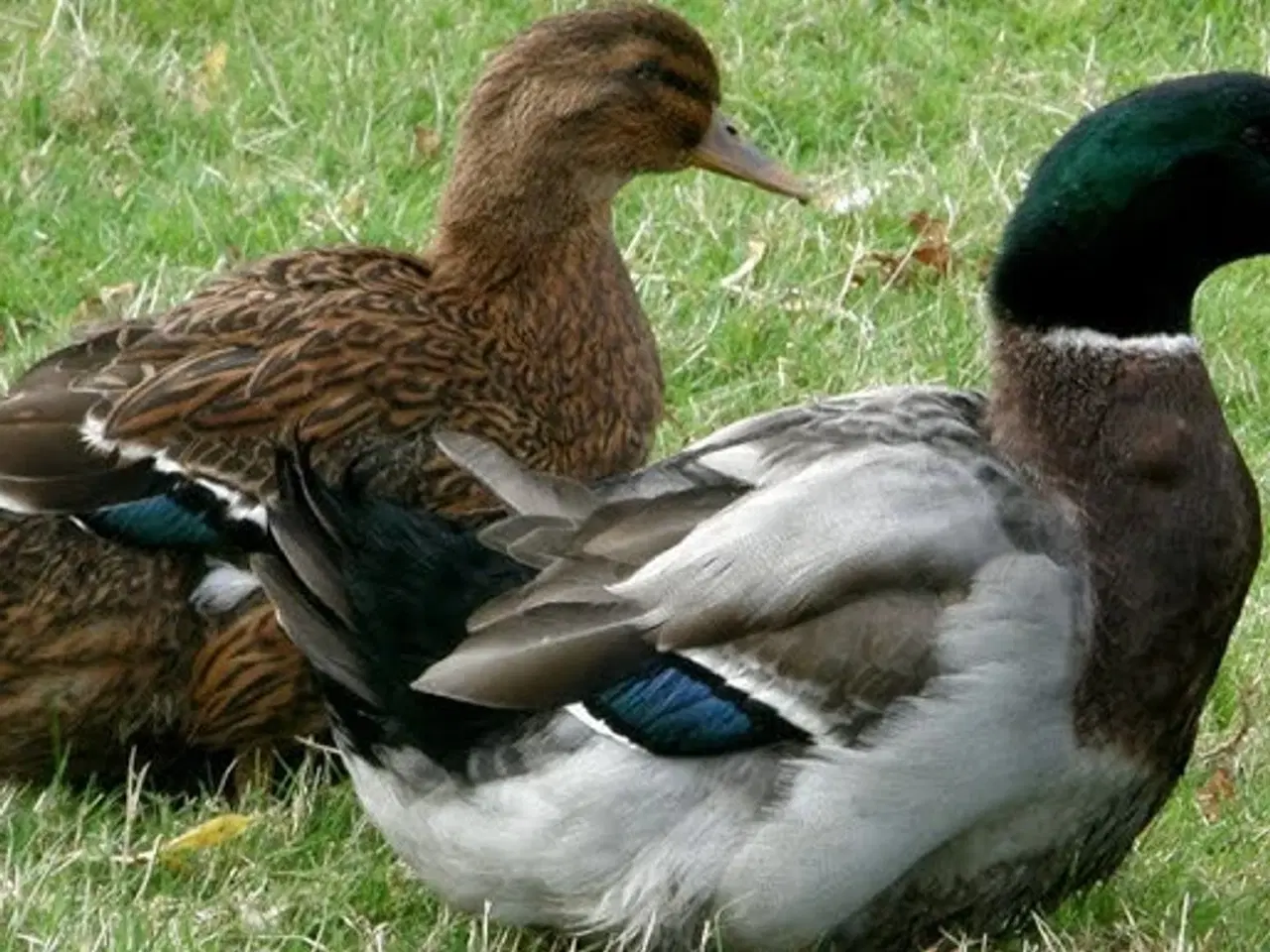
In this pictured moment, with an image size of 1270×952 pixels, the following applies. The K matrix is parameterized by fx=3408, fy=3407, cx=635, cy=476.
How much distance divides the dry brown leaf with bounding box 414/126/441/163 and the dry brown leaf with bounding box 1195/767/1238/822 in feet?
10.3

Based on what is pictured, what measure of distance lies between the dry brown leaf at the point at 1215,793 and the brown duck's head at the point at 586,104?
1488 millimetres

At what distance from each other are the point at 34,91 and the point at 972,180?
2249 millimetres

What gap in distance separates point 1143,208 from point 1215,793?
3.57ft

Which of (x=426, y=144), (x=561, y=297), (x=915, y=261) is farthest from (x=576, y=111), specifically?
(x=426, y=144)

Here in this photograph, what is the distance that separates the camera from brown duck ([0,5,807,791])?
17.7ft

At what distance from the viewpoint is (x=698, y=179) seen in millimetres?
7844

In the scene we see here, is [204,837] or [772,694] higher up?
[772,694]

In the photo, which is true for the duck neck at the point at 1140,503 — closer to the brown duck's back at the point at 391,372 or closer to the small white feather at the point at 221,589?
the brown duck's back at the point at 391,372

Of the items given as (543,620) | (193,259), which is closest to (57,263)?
(193,259)

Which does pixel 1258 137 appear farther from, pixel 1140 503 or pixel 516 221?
pixel 516 221

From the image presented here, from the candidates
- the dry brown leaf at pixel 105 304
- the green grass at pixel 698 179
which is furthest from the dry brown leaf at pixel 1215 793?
the dry brown leaf at pixel 105 304

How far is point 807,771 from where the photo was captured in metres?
4.61

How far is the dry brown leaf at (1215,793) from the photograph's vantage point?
546cm

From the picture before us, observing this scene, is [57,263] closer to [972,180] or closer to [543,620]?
[972,180]
